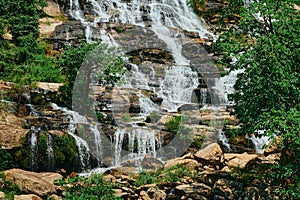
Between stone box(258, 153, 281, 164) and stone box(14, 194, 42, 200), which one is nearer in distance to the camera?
stone box(14, 194, 42, 200)

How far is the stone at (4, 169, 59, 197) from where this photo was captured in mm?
10305

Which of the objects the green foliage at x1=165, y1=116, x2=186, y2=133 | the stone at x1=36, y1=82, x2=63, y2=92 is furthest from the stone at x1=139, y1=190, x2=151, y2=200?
the stone at x1=36, y1=82, x2=63, y2=92

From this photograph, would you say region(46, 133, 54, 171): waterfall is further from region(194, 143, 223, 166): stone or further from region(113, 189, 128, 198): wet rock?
region(194, 143, 223, 166): stone

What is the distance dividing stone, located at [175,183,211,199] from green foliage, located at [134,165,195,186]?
26.0 inches

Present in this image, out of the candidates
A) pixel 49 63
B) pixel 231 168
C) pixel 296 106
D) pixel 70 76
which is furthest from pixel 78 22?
pixel 296 106

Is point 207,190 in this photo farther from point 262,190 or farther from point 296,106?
point 296,106

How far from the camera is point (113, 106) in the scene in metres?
16.9

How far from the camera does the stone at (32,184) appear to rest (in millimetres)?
10305

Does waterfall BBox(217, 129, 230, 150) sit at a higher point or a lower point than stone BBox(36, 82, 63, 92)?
lower

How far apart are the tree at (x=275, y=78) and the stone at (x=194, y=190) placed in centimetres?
202

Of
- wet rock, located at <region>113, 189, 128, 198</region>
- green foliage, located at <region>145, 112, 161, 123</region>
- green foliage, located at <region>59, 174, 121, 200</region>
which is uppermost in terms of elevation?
green foliage, located at <region>145, 112, 161, 123</region>

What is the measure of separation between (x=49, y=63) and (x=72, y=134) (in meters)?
8.01

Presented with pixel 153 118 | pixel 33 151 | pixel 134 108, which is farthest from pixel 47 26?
pixel 33 151

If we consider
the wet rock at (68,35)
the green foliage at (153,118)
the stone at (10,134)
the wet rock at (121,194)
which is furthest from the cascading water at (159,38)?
the wet rock at (121,194)
